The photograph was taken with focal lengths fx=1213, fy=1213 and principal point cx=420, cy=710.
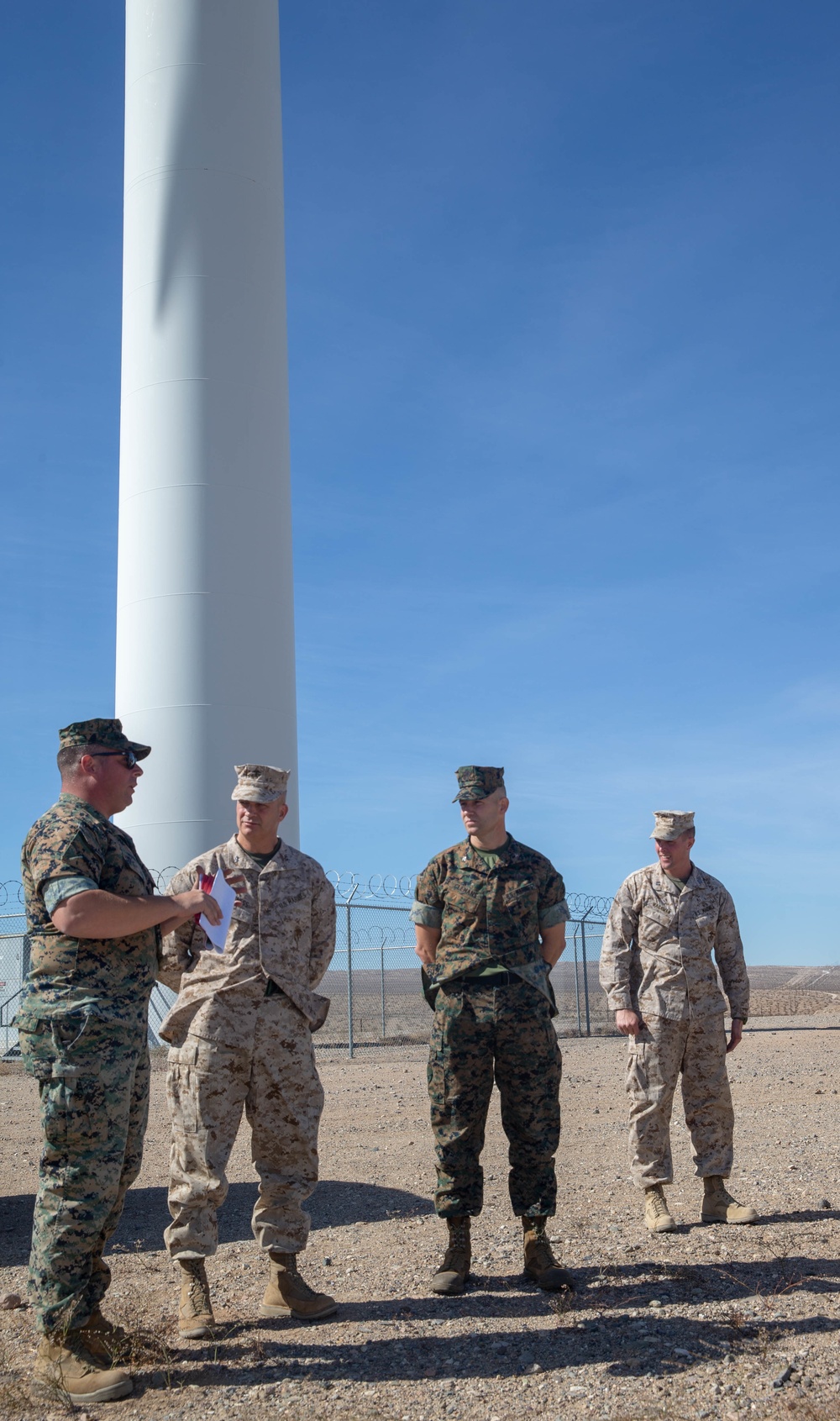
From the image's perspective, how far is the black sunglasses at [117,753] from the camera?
4.25 meters

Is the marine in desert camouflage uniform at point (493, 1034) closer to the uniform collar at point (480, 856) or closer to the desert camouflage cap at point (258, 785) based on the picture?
the uniform collar at point (480, 856)

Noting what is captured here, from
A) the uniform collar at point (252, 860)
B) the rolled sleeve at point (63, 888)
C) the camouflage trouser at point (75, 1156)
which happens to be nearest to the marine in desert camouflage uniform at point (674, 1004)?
the uniform collar at point (252, 860)

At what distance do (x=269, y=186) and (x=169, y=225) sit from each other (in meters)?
1.68

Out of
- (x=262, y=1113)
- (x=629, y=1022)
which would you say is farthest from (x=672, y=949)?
(x=262, y=1113)

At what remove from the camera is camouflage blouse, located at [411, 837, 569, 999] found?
505 cm

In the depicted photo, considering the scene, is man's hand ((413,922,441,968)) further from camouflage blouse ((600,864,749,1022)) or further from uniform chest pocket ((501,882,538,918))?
camouflage blouse ((600,864,749,1022))

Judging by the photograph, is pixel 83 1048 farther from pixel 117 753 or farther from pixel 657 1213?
pixel 657 1213

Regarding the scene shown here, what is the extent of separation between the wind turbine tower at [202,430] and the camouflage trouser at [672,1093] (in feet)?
33.1

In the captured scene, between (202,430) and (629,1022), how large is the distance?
1186cm

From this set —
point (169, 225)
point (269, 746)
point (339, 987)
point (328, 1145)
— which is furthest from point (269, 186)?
point (339, 987)

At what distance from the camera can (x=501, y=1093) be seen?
4902 millimetres

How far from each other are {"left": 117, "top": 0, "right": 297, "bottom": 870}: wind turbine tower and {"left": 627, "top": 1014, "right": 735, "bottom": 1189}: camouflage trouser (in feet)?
33.1

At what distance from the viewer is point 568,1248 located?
18.0 feet

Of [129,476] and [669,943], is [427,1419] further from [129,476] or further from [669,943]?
[129,476]
